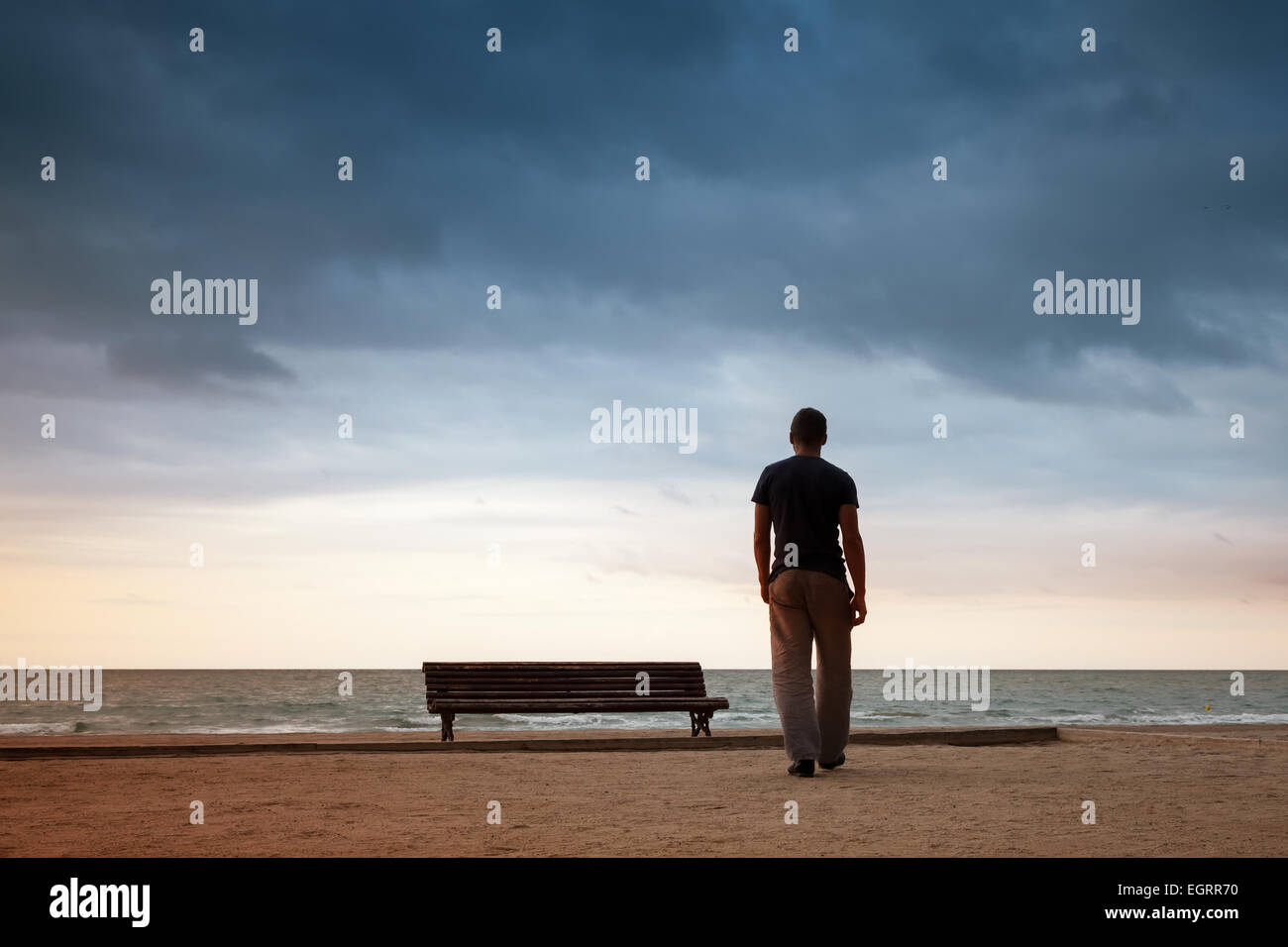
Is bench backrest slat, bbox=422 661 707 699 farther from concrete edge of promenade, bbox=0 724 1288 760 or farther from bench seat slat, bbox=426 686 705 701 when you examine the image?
concrete edge of promenade, bbox=0 724 1288 760

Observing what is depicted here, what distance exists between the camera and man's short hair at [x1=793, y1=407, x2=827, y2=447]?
7.30m

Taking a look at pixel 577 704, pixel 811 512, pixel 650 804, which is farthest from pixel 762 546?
pixel 577 704

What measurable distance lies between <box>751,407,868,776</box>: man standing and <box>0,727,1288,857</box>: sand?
394 mm

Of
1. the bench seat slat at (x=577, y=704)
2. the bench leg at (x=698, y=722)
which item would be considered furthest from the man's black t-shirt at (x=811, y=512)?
the bench leg at (x=698, y=722)

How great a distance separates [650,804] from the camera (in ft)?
19.2

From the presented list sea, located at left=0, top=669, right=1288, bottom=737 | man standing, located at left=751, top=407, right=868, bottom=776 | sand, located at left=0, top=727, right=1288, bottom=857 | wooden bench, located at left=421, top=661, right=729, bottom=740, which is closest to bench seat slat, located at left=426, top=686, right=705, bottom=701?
wooden bench, located at left=421, top=661, right=729, bottom=740

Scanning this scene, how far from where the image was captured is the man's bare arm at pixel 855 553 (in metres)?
6.97

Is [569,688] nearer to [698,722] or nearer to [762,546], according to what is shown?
[698,722]

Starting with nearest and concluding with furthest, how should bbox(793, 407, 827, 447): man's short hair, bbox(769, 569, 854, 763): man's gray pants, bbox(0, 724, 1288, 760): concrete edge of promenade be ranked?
bbox(769, 569, 854, 763): man's gray pants < bbox(793, 407, 827, 447): man's short hair < bbox(0, 724, 1288, 760): concrete edge of promenade

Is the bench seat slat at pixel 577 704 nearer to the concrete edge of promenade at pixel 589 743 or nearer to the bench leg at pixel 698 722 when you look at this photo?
the bench leg at pixel 698 722

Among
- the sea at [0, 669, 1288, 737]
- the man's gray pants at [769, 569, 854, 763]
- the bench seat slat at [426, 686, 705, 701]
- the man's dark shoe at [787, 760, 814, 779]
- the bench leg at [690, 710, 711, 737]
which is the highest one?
the man's gray pants at [769, 569, 854, 763]

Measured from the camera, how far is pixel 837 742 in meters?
7.22
